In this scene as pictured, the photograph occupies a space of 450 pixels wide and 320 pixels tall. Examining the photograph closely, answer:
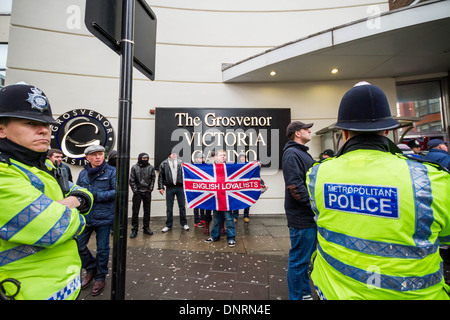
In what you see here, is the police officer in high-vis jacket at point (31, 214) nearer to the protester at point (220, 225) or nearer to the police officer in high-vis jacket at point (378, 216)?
the police officer in high-vis jacket at point (378, 216)

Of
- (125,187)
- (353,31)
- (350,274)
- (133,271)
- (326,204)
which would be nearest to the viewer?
(350,274)

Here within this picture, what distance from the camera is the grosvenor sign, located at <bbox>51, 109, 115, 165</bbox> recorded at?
5.70m

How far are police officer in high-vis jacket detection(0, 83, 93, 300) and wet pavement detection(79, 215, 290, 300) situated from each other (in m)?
1.70

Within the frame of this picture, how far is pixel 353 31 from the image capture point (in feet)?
14.2

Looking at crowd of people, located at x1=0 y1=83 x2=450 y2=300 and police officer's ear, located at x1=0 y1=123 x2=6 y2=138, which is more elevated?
police officer's ear, located at x1=0 y1=123 x2=6 y2=138

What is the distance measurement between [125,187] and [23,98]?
0.77 metres

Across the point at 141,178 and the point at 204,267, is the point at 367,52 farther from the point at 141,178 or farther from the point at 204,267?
the point at 141,178

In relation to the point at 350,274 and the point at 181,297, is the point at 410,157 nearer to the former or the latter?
the point at 350,274

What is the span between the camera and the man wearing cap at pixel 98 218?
2771 millimetres

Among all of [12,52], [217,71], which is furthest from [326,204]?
[12,52]

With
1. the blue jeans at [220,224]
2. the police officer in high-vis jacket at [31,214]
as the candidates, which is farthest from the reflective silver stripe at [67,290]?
the blue jeans at [220,224]

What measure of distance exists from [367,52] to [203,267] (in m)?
6.24

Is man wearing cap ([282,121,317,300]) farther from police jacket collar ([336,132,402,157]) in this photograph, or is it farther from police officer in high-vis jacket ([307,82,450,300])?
police jacket collar ([336,132,402,157])

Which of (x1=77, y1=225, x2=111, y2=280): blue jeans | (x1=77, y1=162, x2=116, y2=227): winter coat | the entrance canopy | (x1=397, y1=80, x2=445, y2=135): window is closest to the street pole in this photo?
(x1=77, y1=162, x2=116, y2=227): winter coat
